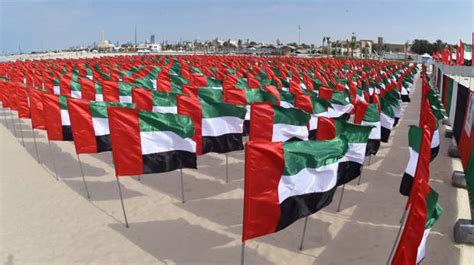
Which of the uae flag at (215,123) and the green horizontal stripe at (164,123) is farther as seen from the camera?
the uae flag at (215,123)

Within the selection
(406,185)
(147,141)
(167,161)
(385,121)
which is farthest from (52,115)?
(385,121)

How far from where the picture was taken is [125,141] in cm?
798

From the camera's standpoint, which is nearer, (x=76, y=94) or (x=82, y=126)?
(x=82, y=126)

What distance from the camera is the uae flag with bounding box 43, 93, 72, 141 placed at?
36.3 ft

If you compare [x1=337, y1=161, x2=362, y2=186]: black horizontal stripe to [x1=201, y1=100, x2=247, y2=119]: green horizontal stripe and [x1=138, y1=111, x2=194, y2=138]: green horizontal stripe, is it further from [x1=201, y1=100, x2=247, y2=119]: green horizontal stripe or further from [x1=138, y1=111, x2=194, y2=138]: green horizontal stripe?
[x1=201, y1=100, x2=247, y2=119]: green horizontal stripe

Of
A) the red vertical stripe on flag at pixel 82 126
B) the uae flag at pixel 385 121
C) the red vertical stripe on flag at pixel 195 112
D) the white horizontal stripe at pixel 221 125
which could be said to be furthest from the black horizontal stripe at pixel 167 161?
the uae flag at pixel 385 121

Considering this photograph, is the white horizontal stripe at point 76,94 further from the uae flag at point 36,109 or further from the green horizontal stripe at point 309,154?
the green horizontal stripe at point 309,154

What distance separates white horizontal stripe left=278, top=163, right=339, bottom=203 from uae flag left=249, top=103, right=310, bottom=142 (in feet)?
10.3

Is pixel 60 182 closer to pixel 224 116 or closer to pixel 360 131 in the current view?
pixel 224 116

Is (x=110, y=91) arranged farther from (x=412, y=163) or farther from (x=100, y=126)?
(x=412, y=163)

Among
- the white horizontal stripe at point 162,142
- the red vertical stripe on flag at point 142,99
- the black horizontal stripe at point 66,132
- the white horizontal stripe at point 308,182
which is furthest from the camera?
the red vertical stripe on flag at point 142,99

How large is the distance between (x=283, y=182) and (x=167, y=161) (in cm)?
325

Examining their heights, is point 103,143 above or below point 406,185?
above

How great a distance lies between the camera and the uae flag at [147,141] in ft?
26.1
